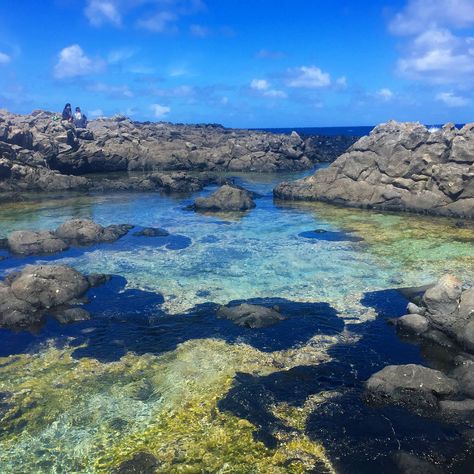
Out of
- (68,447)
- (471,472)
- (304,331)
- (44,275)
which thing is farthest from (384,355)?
(44,275)

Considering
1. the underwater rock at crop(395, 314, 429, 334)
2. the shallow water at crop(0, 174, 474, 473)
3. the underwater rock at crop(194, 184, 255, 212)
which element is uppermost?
the underwater rock at crop(194, 184, 255, 212)

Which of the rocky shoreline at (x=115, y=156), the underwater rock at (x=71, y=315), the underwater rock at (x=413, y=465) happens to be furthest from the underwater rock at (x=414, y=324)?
the rocky shoreline at (x=115, y=156)

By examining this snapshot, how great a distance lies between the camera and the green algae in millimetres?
11852

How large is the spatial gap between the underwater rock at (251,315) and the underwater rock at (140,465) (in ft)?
27.4

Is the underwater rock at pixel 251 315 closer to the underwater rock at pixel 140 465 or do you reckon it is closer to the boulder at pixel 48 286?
the boulder at pixel 48 286

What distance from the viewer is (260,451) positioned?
12.1 metres

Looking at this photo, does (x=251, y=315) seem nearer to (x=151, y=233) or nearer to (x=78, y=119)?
(x=151, y=233)

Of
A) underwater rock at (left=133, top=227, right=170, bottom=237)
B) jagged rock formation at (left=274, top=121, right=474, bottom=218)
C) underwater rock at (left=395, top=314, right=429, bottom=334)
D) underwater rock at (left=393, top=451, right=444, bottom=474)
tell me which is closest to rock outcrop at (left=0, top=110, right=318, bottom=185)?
underwater rock at (left=133, top=227, right=170, bottom=237)

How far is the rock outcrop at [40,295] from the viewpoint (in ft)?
65.9

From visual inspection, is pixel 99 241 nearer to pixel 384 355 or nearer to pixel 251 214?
pixel 251 214

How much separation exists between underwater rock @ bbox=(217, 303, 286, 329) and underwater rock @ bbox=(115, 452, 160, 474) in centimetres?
836

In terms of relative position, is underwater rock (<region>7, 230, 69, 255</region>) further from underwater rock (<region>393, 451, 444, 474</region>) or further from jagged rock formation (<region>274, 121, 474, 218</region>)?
jagged rock formation (<region>274, 121, 474, 218</region>)

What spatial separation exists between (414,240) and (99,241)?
22461 millimetres

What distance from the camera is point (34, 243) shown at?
30453mm
